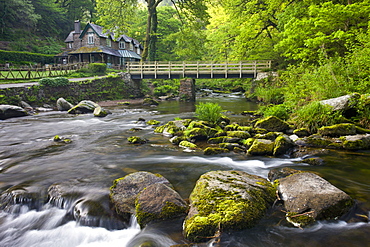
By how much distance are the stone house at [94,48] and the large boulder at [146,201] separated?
39.0m

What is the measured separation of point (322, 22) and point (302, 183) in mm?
10356

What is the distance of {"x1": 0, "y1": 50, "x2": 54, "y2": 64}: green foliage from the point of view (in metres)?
36.4

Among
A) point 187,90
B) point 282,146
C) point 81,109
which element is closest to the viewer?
point 282,146

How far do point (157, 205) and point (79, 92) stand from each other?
20.9m

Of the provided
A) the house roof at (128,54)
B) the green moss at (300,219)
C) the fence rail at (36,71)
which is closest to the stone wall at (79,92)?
the fence rail at (36,71)

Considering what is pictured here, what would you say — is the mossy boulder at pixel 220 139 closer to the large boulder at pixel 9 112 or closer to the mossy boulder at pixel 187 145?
the mossy boulder at pixel 187 145

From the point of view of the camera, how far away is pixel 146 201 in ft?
13.6

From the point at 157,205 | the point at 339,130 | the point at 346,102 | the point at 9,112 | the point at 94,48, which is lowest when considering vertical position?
the point at 9,112

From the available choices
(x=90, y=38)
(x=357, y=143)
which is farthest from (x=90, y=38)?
(x=357, y=143)

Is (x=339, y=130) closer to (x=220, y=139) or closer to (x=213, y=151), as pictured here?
(x=220, y=139)

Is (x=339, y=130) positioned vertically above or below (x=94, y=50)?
below

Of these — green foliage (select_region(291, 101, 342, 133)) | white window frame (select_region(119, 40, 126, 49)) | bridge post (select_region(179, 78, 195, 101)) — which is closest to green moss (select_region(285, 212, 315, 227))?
green foliage (select_region(291, 101, 342, 133))

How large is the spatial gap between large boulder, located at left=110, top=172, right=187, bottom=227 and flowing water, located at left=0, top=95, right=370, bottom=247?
14 cm

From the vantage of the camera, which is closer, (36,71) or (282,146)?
(282,146)
